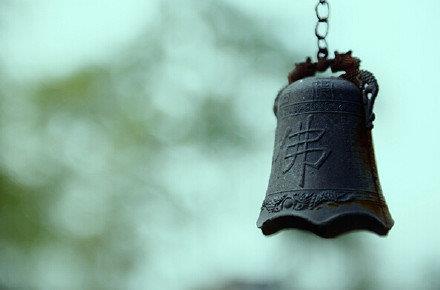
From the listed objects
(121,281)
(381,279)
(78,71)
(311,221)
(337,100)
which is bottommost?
(311,221)

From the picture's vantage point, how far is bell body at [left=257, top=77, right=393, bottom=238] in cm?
581

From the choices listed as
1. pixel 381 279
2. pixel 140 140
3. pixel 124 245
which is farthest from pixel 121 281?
pixel 381 279

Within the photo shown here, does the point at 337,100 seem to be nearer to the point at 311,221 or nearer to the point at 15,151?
the point at 311,221

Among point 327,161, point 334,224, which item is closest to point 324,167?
point 327,161

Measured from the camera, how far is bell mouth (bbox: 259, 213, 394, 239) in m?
5.84

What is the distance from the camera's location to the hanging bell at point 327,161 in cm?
581

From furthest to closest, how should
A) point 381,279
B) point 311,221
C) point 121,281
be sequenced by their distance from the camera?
1. point 381,279
2. point 121,281
3. point 311,221

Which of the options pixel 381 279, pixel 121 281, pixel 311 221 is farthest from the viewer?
pixel 381 279

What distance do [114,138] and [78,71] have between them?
0.62 meters

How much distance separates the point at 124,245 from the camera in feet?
40.7

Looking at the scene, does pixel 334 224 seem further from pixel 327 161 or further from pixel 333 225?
pixel 327 161

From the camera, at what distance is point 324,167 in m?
5.88

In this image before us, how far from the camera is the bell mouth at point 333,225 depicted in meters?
5.84

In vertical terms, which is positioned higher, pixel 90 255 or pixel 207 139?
pixel 207 139
